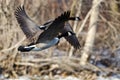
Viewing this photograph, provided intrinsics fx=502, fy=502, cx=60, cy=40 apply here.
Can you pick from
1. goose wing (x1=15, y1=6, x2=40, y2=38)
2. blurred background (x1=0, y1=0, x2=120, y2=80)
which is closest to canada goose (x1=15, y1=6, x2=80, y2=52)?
goose wing (x1=15, y1=6, x2=40, y2=38)

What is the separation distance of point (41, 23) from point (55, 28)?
404 cm

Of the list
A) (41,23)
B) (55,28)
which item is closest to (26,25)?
(55,28)

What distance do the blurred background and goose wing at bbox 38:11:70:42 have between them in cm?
285

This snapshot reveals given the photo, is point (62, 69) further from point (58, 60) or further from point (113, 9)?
point (113, 9)

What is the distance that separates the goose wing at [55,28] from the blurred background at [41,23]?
285cm

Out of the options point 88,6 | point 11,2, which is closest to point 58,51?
point 88,6

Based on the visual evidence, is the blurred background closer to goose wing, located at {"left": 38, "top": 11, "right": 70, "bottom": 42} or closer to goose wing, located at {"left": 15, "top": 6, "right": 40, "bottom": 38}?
goose wing, located at {"left": 15, "top": 6, "right": 40, "bottom": 38}

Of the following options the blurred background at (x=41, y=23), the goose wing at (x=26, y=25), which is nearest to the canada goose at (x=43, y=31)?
the goose wing at (x=26, y=25)

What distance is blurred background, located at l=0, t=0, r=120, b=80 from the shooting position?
27.5 feet

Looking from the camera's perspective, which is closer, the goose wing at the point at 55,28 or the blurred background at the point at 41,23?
the goose wing at the point at 55,28

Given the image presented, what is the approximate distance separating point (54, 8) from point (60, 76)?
4.75ft

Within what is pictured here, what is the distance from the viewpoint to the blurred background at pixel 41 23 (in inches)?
330

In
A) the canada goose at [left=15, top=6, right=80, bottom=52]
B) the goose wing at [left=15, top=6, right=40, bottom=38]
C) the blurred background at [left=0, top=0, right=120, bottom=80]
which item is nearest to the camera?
the canada goose at [left=15, top=6, right=80, bottom=52]

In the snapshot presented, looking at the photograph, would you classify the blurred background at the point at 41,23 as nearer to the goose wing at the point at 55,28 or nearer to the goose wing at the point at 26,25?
the goose wing at the point at 26,25
